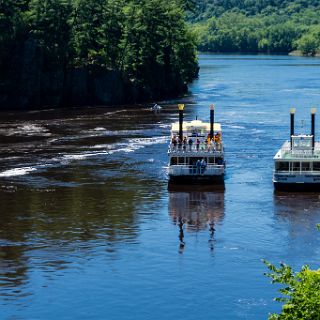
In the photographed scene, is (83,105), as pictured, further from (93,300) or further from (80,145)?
(93,300)

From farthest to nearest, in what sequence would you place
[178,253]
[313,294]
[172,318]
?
1. [178,253]
2. [172,318]
3. [313,294]

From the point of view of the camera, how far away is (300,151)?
8800 cm

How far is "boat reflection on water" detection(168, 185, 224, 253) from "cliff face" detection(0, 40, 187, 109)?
242 ft

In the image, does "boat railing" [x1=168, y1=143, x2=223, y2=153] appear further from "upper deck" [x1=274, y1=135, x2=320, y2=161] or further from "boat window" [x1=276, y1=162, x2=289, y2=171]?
"boat window" [x1=276, y1=162, x2=289, y2=171]

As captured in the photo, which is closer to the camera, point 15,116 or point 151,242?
point 151,242

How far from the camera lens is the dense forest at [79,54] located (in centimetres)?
15788

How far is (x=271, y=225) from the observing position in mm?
73312

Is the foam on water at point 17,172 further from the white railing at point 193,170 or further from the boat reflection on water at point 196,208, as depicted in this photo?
the boat reflection on water at point 196,208

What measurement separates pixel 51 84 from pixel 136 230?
90354mm

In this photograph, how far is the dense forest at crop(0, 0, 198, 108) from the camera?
158 meters

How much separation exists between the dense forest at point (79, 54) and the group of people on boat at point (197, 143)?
223 ft

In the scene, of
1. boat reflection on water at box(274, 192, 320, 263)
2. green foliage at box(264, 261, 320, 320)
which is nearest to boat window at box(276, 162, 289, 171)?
boat reflection on water at box(274, 192, 320, 263)

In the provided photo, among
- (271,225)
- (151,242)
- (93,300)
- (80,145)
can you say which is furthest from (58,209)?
(80,145)

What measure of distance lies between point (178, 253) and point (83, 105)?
96814 mm
